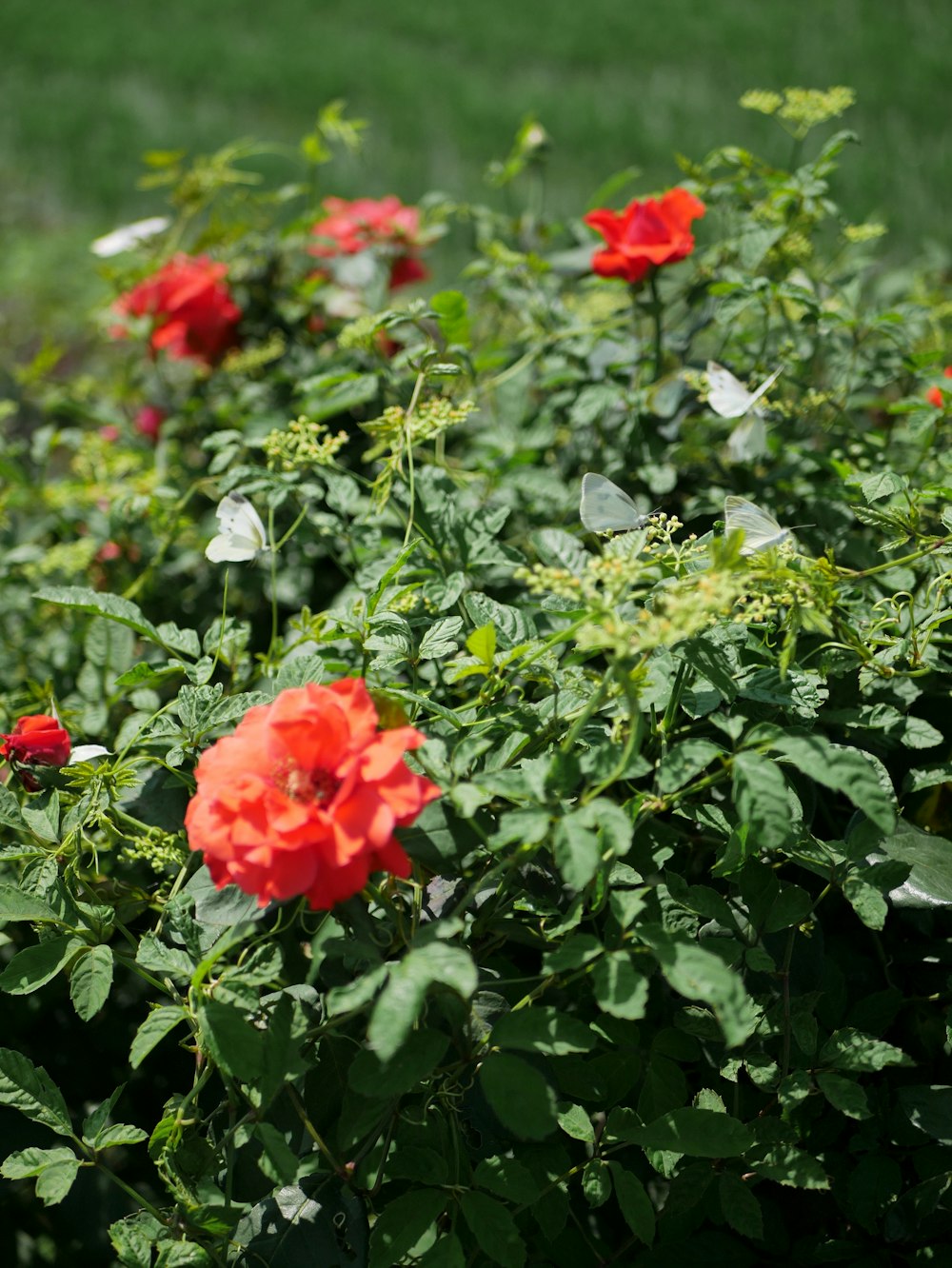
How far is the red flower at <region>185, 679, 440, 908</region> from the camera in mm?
582

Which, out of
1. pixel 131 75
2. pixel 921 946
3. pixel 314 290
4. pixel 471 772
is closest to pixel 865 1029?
pixel 921 946

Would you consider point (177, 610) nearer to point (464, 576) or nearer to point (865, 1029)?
point (464, 576)

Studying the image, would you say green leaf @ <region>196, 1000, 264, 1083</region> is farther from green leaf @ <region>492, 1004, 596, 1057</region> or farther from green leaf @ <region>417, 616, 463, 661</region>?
green leaf @ <region>417, 616, 463, 661</region>

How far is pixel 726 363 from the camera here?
3.81ft

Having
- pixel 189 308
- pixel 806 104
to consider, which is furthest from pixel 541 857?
pixel 189 308

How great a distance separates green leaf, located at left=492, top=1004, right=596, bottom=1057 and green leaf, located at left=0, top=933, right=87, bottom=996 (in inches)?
12.5

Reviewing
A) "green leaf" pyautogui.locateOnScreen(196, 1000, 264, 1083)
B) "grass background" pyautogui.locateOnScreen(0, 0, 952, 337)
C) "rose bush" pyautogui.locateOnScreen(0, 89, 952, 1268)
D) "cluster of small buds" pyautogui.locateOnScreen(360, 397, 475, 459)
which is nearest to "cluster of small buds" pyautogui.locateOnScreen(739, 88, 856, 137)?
"rose bush" pyautogui.locateOnScreen(0, 89, 952, 1268)

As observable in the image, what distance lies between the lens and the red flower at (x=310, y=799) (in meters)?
0.58

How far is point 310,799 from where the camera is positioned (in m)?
0.62

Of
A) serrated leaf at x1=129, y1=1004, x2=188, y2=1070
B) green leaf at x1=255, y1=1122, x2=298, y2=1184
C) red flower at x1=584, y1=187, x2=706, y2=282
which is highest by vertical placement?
red flower at x1=584, y1=187, x2=706, y2=282

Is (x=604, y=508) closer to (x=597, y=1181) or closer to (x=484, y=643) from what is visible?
(x=484, y=643)

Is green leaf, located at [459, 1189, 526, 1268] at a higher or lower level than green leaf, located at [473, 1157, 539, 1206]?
lower

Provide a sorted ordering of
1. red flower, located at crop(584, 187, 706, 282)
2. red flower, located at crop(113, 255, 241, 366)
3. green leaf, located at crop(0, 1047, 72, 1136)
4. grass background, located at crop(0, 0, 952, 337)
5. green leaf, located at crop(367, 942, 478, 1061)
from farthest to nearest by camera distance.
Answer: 1. grass background, located at crop(0, 0, 952, 337)
2. red flower, located at crop(113, 255, 241, 366)
3. red flower, located at crop(584, 187, 706, 282)
4. green leaf, located at crop(0, 1047, 72, 1136)
5. green leaf, located at crop(367, 942, 478, 1061)

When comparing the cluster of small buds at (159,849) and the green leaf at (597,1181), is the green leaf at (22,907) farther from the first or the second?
the green leaf at (597,1181)
